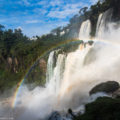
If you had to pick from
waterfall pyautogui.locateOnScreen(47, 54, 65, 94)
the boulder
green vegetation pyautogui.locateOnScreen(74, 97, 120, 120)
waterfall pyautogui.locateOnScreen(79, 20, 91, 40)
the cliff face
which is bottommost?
the cliff face

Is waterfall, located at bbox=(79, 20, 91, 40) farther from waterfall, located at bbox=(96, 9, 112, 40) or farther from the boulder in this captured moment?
the boulder

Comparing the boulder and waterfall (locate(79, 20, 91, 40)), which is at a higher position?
waterfall (locate(79, 20, 91, 40))

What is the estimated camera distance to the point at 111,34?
65.0 feet

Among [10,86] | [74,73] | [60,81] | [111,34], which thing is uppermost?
[111,34]

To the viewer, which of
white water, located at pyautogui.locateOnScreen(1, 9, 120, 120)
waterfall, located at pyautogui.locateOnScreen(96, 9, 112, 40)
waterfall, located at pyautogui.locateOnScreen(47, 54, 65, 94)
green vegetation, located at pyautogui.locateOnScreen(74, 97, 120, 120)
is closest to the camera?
green vegetation, located at pyautogui.locateOnScreen(74, 97, 120, 120)

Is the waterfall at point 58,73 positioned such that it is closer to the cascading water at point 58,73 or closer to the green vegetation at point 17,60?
the cascading water at point 58,73

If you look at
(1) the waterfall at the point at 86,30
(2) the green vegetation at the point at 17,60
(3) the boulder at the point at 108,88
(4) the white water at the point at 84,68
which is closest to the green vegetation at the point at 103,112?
(3) the boulder at the point at 108,88

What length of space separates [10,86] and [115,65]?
65.6 feet

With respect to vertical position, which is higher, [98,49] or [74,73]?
[98,49]

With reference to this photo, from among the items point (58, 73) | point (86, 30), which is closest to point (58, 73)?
point (58, 73)

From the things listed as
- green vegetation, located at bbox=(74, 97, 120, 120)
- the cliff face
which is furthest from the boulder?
the cliff face

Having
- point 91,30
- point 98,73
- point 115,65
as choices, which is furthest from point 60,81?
point 91,30

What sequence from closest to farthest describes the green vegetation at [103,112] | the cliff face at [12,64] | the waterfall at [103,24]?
the green vegetation at [103,112]
the waterfall at [103,24]
the cliff face at [12,64]

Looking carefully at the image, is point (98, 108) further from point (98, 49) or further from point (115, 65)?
point (98, 49)
